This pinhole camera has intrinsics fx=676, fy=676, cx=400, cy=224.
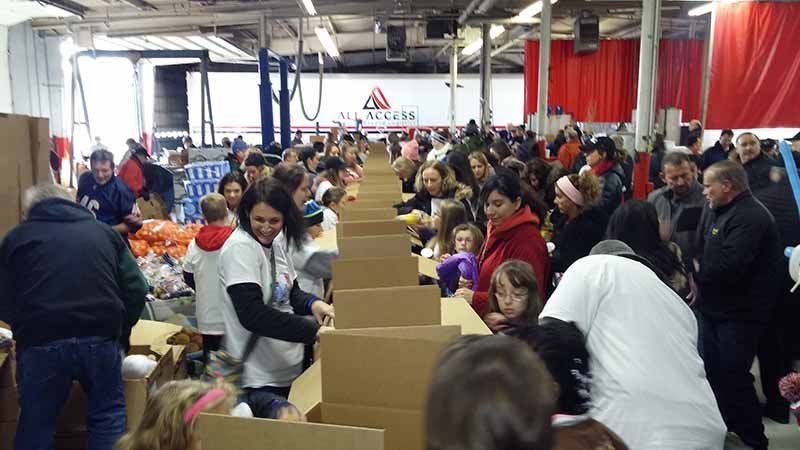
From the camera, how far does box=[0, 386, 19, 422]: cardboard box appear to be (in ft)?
10.2

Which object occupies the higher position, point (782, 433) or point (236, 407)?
point (236, 407)

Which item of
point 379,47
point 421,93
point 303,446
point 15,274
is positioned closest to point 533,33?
point 421,93

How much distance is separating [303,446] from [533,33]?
14941 mm

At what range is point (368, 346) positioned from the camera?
1.65 meters

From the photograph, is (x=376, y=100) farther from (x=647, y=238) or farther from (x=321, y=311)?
(x=647, y=238)

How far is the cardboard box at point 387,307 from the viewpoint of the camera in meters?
2.02

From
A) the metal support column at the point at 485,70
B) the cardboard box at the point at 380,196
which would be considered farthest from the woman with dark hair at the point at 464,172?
the metal support column at the point at 485,70

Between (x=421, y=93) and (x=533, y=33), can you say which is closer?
(x=533, y=33)

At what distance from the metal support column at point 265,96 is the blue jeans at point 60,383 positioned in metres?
6.99

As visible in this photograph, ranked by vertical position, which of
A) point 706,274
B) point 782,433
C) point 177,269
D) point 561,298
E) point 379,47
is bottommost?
point 782,433

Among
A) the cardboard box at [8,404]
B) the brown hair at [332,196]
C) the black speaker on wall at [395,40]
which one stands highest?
the black speaker on wall at [395,40]

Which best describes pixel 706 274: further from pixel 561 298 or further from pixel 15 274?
pixel 15 274

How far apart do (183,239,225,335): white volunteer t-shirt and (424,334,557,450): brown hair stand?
217 cm

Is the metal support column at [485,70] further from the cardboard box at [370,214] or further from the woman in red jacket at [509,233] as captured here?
the woman in red jacket at [509,233]
